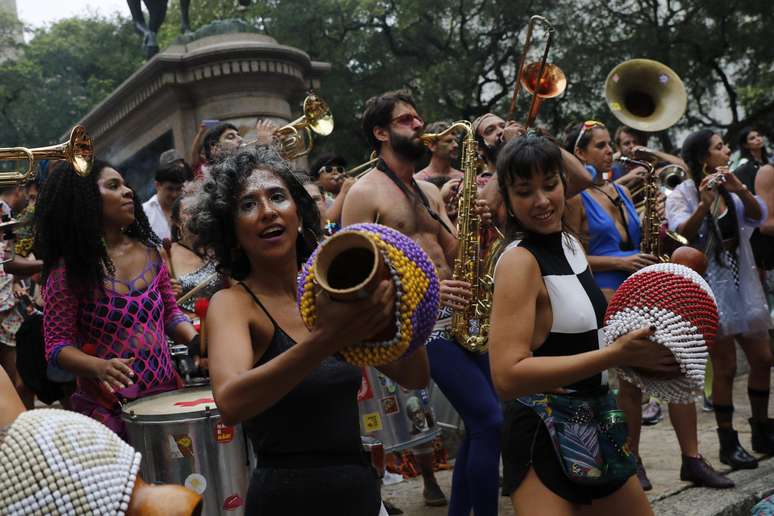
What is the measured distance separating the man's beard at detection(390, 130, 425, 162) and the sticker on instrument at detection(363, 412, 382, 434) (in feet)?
4.94

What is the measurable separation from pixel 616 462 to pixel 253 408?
1329 millimetres

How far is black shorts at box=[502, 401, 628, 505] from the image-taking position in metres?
2.85

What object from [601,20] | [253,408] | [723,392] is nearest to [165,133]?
[723,392]

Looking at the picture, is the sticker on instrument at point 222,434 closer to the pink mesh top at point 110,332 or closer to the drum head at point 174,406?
the drum head at point 174,406


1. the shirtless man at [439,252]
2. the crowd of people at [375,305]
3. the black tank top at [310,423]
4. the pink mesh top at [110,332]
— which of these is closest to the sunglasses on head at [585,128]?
the crowd of people at [375,305]

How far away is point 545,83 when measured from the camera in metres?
6.37

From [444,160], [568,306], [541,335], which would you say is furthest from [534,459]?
[444,160]

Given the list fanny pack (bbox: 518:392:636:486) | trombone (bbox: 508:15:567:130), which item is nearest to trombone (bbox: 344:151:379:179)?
trombone (bbox: 508:15:567:130)

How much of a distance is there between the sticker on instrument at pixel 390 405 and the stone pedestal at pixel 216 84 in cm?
509

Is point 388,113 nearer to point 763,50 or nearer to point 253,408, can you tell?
point 253,408

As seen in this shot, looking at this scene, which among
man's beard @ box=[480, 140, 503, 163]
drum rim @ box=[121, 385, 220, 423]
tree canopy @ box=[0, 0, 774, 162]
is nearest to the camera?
drum rim @ box=[121, 385, 220, 423]

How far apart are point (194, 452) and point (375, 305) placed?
211 cm

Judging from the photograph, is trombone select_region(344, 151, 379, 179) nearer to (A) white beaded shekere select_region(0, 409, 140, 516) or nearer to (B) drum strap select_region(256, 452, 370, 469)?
(B) drum strap select_region(256, 452, 370, 469)

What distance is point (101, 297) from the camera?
3844 millimetres
